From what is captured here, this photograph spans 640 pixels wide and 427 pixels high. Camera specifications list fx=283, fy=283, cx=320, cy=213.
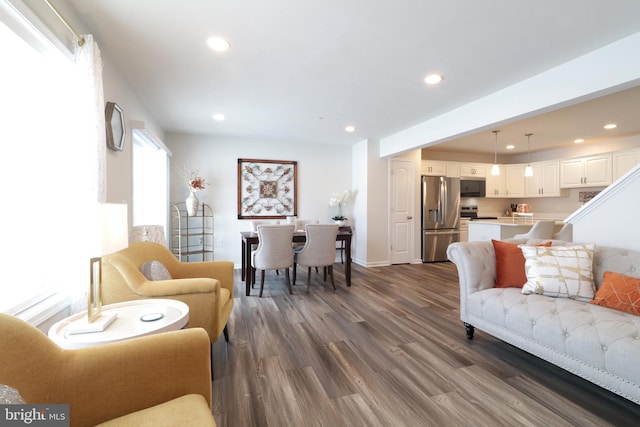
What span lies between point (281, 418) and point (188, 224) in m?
4.09

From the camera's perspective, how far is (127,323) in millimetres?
1417

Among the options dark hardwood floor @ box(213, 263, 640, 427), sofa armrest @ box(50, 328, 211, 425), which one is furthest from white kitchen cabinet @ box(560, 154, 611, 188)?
sofa armrest @ box(50, 328, 211, 425)

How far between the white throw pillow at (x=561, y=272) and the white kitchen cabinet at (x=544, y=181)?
15.5 ft

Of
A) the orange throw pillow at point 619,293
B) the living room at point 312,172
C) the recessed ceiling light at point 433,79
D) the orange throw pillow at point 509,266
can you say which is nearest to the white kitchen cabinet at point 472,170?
the living room at point 312,172

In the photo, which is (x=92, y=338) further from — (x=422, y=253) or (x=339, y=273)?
(x=422, y=253)

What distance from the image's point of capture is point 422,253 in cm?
584

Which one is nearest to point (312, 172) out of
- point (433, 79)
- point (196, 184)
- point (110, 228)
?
point (196, 184)

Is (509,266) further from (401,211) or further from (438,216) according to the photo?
(438,216)

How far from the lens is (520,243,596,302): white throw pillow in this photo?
80.8 inches

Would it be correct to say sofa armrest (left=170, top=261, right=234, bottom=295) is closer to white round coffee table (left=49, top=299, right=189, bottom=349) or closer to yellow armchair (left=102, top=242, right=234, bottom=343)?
yellow armchair (left=102, top=242, right=234, bottom=343)

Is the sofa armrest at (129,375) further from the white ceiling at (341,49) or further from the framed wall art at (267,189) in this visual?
the framed wall art at (267,189)

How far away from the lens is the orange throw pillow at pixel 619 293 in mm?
1810

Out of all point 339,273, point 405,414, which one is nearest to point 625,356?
point 405,414

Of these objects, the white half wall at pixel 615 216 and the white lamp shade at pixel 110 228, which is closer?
the white lamp shade at pixel 110 228
